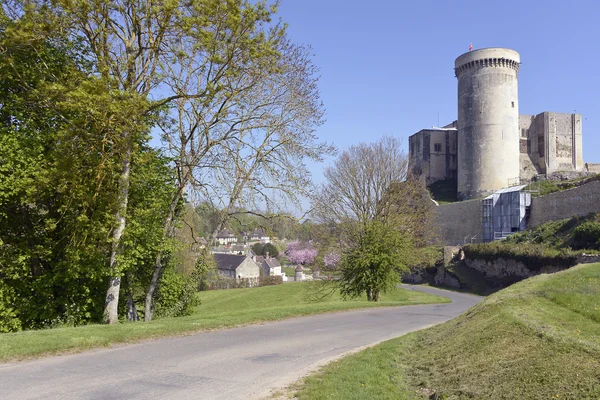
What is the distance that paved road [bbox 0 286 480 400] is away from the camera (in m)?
6.59

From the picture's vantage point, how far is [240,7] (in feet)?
47.0

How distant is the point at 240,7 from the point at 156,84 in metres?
3.25

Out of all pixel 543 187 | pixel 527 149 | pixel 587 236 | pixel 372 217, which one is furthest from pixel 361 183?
pixel 527 149

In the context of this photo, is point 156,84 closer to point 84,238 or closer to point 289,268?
point 84,238

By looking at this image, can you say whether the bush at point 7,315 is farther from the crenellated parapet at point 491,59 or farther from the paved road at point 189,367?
the crenellated parapet at point 491,59

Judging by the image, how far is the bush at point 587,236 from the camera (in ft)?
116

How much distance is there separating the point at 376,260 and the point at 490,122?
4571 centimetres

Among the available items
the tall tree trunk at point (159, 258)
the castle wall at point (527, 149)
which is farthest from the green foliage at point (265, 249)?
the tall tree trunk at point (159, 258)

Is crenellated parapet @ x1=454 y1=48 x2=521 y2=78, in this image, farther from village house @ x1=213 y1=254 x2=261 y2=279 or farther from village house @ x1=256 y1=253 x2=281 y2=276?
village house @ x1=256 y1=253 x2=281 y2=276

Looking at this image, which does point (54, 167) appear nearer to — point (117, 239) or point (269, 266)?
point (117, 239)

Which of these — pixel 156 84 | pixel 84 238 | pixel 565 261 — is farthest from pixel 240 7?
pixel 565 261

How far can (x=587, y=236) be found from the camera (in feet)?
119

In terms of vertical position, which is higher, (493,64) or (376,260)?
(493,64)

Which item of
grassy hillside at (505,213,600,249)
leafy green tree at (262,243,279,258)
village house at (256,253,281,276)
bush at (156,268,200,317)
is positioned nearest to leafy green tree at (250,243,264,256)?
leafy green tree at (262,243,279,258)
